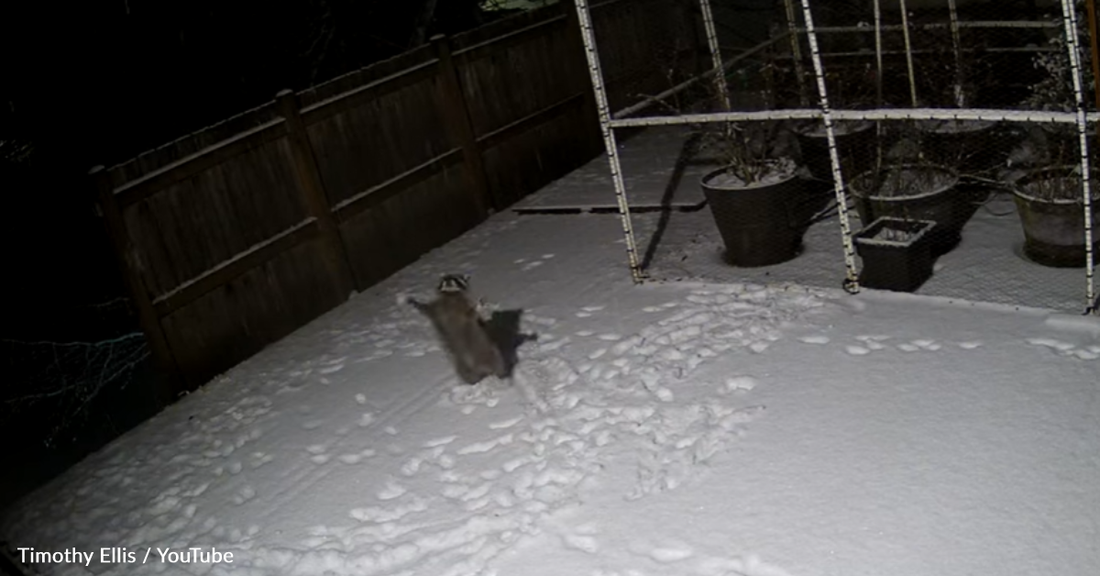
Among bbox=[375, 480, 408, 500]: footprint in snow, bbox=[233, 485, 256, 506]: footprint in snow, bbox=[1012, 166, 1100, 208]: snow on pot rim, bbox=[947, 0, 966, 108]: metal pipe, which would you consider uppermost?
bbox=[947, 0, 966, 108]: metal pipe

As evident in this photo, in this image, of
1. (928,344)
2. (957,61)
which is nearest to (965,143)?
(957,61)

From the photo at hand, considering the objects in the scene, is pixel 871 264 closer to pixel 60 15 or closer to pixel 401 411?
pixel 401 411

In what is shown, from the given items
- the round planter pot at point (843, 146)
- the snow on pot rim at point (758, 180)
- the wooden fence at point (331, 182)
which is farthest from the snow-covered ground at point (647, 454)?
the round planter pot at point (843, 146)

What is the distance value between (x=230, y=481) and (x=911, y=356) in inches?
152

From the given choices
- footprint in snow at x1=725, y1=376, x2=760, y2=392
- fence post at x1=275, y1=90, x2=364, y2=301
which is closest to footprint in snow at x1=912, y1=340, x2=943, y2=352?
footprint in snow at x1=725, y1=376, x2=760, y2=392

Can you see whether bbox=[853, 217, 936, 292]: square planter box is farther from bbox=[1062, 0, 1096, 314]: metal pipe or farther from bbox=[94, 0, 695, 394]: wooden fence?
bbox=[94, 0, 695, 394]: wooden fence

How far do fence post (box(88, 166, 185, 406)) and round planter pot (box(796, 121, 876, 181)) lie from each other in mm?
5085

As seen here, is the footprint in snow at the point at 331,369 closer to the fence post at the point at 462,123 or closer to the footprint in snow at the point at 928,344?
the fence post at the point at 462,123

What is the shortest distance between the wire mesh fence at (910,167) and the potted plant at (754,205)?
1 centimetres

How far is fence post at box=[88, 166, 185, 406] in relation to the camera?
6.30 meters

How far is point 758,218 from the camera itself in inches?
267

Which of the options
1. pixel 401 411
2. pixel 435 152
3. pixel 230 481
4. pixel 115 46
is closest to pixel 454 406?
pixel 401 411

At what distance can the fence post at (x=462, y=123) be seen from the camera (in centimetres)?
878

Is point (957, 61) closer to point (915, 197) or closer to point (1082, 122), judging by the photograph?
point (915, 197)
